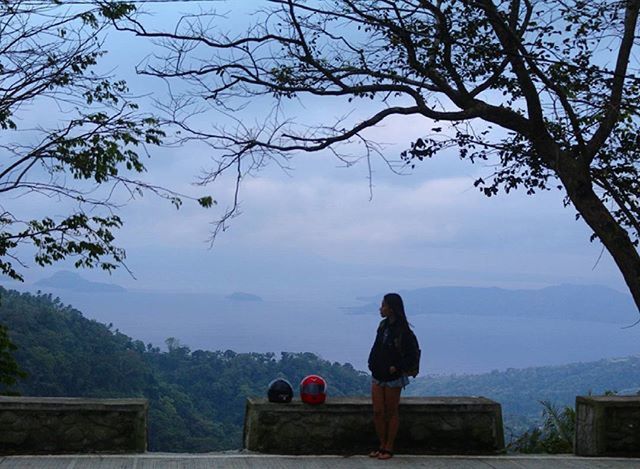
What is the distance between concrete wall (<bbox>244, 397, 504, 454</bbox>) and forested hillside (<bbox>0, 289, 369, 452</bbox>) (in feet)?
105

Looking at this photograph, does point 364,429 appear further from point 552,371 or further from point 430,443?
point 552,371

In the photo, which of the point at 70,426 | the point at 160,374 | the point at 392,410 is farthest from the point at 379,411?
the point at 160,374

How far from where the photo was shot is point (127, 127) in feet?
48.5

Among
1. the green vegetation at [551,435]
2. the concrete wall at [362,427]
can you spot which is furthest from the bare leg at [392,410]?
the green vegetation at [551,435]

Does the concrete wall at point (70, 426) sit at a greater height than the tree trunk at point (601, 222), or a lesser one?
lesser

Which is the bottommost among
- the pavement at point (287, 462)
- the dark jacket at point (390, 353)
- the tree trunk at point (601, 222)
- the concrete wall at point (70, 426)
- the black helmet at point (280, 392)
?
the pavement at point (287, 462)

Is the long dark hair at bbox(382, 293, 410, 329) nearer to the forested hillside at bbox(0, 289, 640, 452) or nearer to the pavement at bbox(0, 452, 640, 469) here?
the pavement at bbox(0, 452, 640, 469)

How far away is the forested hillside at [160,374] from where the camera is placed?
43750mm

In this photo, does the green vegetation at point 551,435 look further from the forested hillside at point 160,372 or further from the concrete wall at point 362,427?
the forested hillside at point 160,372

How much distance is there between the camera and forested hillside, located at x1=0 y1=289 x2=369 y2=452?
43.8 m

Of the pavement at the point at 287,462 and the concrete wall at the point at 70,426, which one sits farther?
the concrete wall at the point at 70,426

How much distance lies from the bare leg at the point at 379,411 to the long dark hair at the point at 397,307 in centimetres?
69

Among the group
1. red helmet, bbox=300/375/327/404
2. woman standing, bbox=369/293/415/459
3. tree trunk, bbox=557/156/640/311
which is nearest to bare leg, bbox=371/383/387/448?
woman standing, bbox=369/293/415/459

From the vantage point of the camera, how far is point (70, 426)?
28.7 feet
